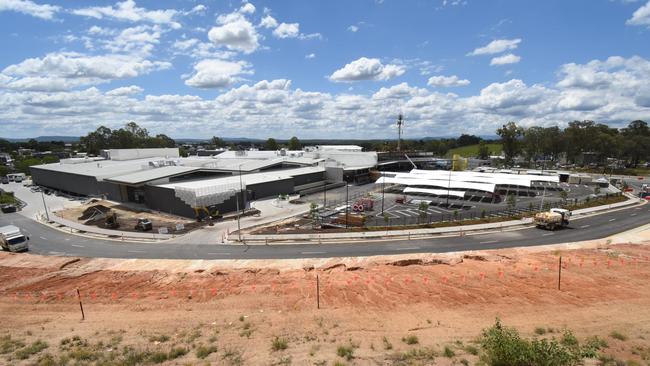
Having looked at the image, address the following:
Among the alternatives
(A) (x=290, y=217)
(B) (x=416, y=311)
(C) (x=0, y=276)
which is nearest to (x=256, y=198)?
(A) (x=290, y=217)

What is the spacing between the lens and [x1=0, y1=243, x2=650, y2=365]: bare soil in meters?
17.0

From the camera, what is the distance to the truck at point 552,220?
45562 millimetres

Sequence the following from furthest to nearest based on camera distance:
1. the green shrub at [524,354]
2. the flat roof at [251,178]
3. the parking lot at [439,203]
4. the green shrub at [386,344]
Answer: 1. the flat roof at [251,178]
2. the parking lot at [439,203]
3. the green shrub at [386,344]
4. the green shrub at [524,354]

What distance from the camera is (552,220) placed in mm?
45469

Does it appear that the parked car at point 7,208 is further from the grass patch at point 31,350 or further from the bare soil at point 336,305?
the grass patch at point 31,350

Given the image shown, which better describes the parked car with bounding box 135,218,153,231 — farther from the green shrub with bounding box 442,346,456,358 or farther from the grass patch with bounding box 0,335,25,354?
the green shrub with bounding box 442,346,456,358

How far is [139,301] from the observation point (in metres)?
24.6

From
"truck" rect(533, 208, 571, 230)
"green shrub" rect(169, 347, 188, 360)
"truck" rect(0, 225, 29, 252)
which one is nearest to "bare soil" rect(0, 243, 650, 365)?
"green shrub" rect(169, 347, 188, 360)

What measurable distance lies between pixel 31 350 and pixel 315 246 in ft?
89.7

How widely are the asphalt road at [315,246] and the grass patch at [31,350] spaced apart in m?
19.7

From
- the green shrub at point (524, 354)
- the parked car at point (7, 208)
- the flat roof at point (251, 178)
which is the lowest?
the parked car at point (7, 208)

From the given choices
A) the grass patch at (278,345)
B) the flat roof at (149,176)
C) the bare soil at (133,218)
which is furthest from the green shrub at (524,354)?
the flat roof at (149,176)

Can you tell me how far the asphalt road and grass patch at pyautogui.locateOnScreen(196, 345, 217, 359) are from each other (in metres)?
19.9

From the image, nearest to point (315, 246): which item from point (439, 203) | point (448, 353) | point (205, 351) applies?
point (205, 351)
